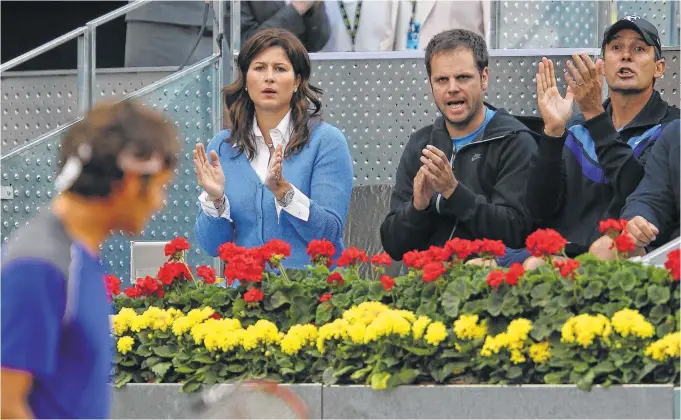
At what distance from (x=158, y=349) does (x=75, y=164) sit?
231 cm

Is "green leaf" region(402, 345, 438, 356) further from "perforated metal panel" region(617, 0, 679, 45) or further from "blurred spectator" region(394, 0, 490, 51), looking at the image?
"perforated metal panel" region(617, 0, 679, 45)

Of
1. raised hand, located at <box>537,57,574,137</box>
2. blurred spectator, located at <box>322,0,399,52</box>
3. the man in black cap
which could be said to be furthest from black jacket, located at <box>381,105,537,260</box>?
blurred spectator, located at <box>322,0,399,52</box>

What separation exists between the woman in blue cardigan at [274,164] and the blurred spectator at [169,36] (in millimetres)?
2742

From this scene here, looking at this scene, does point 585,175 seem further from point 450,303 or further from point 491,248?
point 450,303

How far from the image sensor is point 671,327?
16.0ft

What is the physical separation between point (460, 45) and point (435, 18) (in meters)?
1.77

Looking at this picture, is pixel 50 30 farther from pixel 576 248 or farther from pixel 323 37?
pixel 576 248

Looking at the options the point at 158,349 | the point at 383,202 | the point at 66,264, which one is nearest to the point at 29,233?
the point at 66,264

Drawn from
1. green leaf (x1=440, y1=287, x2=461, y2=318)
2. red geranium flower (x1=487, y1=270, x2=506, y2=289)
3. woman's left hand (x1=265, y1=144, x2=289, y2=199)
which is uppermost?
woman's left hand (x1=265, y1=144, x2=289, y2=199)

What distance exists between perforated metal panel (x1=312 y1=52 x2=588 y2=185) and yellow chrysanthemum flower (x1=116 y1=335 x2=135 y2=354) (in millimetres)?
2873

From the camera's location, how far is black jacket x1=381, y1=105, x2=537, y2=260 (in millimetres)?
6047

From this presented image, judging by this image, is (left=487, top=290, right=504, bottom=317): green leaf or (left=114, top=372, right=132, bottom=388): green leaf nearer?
(left=487, top=290, right=504, bottom=317): green leaf

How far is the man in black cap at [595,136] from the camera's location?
20.0 ft

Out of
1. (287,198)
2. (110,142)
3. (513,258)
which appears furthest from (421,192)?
(110,142)
